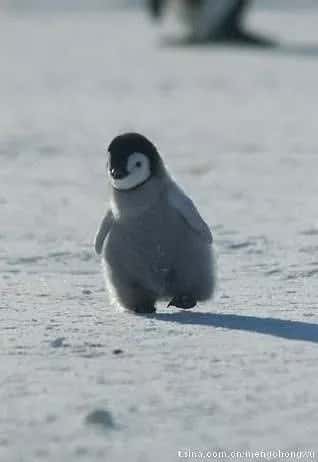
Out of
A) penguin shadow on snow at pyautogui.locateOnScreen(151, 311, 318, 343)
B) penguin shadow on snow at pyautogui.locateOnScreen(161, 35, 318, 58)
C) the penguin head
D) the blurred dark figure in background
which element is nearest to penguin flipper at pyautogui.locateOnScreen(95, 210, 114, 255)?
the penguin head

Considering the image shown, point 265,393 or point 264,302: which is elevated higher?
point 265,393

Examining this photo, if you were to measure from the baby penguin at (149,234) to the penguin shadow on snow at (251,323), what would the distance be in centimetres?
11

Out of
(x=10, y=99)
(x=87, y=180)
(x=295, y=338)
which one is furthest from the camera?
(x=10, y=99)

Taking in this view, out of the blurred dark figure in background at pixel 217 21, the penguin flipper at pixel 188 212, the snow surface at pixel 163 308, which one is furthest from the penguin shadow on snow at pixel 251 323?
the blurred dark figure in background at pixel 217 21

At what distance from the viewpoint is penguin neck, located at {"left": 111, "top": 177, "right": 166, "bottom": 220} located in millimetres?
4867

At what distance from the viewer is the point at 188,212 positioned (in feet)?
16.0

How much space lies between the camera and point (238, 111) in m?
14.2

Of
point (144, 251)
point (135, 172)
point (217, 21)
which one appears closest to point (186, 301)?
point (144, 251)

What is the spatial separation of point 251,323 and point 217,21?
18702mm

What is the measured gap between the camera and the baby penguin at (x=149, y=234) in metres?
4.85

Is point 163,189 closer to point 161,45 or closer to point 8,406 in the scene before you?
point 8,406

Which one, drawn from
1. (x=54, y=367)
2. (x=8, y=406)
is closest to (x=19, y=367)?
(x=54, y=367)

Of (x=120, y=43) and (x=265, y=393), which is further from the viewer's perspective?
(x=120, y=43)

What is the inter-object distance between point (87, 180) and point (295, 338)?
17.2 ft
